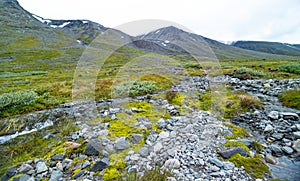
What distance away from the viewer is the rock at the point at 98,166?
4.16 meters

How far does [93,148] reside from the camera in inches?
193

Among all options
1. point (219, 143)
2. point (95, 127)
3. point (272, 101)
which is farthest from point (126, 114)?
point (272, 101)

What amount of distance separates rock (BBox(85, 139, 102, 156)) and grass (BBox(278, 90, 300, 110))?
9.27 metres

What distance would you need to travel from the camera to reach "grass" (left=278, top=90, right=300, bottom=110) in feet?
27.8

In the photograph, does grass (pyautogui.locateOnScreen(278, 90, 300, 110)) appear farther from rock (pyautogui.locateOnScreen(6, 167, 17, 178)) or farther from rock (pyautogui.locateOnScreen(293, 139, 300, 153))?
rock (pyautogui.locateOnScreen(6, 167, 17, 178))

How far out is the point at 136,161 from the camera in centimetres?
446

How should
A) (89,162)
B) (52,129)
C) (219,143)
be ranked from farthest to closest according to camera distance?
1. (52,129)
2. (219,143)
3. (89,162)

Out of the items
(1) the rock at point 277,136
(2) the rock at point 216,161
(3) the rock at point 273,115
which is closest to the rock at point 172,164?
(2) the rock at point 216,161

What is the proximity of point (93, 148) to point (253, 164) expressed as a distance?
437 cm

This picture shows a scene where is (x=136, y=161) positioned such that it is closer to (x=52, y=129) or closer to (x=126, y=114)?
(x=126, y=114)

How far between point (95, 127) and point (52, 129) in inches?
74.4

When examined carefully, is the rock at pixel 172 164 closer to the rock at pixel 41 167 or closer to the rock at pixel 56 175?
the rock at pixel 56 175

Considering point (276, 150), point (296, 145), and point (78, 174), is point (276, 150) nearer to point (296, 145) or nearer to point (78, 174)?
point (296, 145)

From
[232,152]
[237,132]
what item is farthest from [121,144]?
[237,132]
